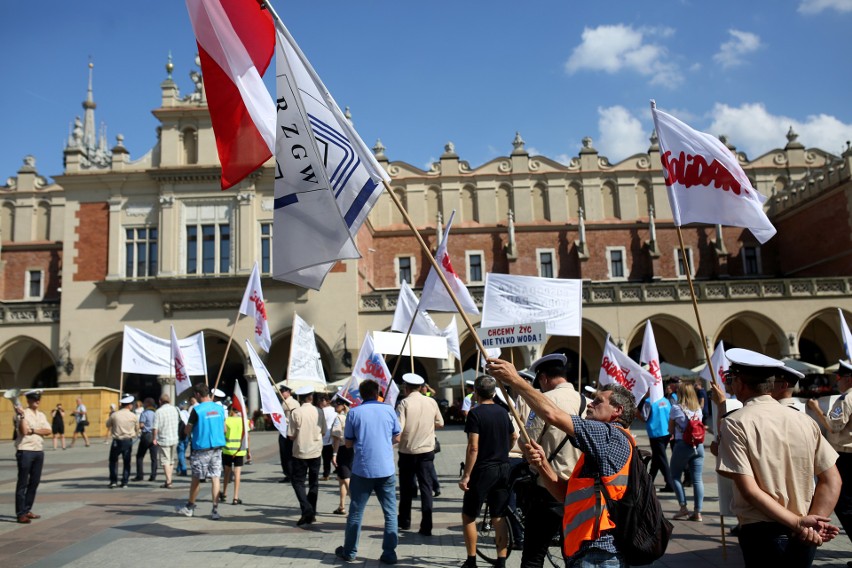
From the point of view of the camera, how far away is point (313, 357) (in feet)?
51.2

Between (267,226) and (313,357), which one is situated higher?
(267,226)

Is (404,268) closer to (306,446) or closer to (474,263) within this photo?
(474,263)

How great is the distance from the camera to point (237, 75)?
6.65 m

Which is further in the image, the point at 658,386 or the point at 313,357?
the point at 313,357

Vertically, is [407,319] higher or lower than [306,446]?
higher

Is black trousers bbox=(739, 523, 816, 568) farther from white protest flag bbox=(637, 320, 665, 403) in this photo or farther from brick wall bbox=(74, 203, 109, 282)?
brick wall bbox=(74, 203, 109, 282)

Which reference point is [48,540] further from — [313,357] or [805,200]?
[805,200]

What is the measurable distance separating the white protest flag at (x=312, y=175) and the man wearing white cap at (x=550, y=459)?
182 cm

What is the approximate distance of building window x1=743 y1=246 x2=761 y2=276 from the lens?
3800 cm

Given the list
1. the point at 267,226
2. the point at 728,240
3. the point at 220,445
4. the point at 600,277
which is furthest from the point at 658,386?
the point at 728,240

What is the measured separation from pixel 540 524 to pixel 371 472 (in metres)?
2.34

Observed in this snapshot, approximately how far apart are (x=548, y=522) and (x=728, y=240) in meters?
36.3

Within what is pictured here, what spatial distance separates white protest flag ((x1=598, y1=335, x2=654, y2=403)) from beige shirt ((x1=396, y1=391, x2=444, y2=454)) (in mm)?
3707

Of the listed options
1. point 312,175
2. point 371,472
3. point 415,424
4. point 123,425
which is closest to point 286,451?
point 123,425
